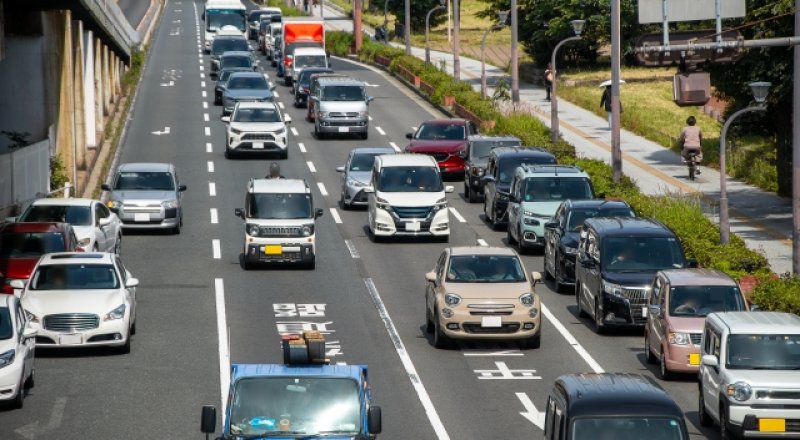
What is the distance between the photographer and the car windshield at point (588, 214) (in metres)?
35.3

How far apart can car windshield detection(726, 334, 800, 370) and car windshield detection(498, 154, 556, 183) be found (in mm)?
21557

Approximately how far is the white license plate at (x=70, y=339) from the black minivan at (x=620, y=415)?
477 inches

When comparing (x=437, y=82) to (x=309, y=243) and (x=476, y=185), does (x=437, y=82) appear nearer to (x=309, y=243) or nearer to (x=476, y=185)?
(x=476, y=185)

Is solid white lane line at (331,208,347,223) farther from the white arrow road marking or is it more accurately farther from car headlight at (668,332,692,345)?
the white arrow road marking

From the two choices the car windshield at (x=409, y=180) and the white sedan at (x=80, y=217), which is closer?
the white sedan at (x=80, y=217)

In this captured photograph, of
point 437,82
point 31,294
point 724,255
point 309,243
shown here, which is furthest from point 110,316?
point 437,82

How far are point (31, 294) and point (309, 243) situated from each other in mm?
9960

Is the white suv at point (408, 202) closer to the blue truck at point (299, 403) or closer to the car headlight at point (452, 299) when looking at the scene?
the car headlight at point (452, 299)

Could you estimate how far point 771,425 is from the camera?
20.8 meters

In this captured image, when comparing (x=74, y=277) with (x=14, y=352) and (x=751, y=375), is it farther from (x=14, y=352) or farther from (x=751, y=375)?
(x=751, y=375)

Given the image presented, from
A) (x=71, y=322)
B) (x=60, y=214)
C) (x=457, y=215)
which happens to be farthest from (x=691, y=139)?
(x=71, y=322)

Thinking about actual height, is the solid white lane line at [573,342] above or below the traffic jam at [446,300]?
below

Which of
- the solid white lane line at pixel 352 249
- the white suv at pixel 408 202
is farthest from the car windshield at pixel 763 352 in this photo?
the white suv at pixel 408 202

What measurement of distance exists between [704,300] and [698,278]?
1.69 feet
